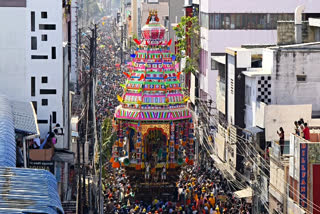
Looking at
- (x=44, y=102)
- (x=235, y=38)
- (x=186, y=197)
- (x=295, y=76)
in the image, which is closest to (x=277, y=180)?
(x=295, y=76)

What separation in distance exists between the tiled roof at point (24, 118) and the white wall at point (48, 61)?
4.55m

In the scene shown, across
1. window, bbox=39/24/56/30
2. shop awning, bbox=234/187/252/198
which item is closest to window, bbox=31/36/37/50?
window, bbox=39/24/56/30

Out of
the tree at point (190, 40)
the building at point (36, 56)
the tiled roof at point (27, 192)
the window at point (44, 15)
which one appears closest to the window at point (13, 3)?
the building at point (36, 56)

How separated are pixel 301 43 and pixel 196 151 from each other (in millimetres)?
16880

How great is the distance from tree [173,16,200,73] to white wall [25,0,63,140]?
83.6 feet

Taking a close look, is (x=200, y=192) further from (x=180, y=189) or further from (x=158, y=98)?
(x=158, y=98)

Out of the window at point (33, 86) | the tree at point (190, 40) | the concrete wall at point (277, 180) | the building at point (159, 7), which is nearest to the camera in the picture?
the concrete wall at point (277, 180)

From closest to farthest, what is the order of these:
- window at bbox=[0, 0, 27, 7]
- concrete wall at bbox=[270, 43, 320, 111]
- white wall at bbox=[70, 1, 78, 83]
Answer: concrete wall at bbox=[270, 43, 320, 111]
window at bbox=[0, 0, 27, 7]
white wall at bbox=[70, 1, 78, 83]

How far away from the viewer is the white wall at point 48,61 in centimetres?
4994

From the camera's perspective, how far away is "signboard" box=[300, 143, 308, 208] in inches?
1375

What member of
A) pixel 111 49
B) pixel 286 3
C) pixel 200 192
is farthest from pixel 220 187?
pixel 111 49

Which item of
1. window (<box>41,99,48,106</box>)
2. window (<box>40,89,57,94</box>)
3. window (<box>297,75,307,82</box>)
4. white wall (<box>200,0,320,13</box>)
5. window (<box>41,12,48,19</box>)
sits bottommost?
window (<box>41,99,48,106</box>)

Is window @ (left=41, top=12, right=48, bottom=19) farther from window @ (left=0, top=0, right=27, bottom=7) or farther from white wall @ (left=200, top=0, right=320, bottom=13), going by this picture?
white wall @ (left=200, top=0, right=320, bottom=13)

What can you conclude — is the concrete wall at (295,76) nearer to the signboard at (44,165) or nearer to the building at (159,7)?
the signboard at (44,165)
